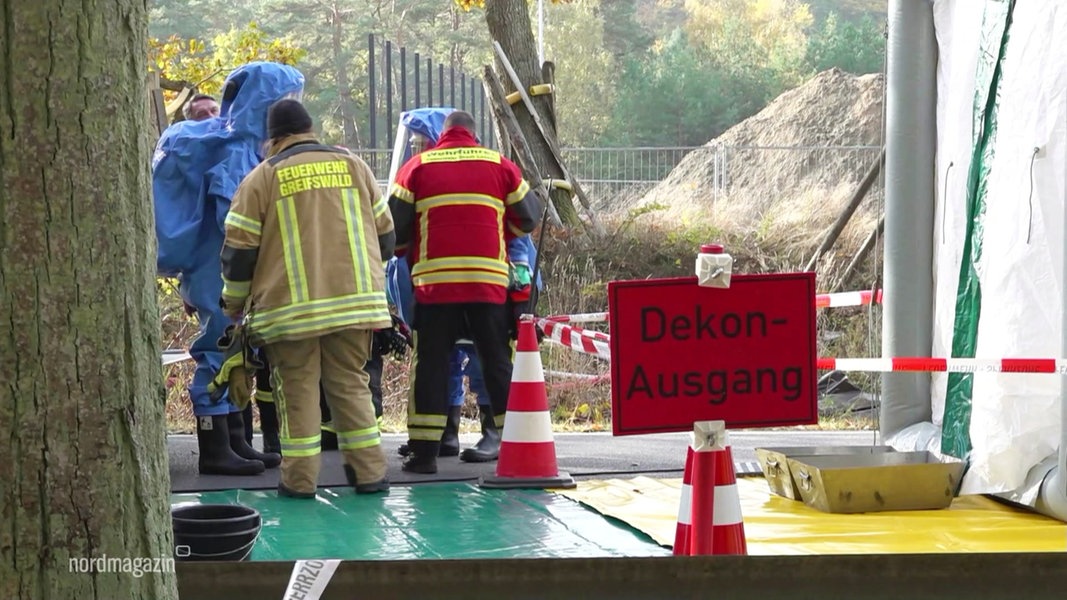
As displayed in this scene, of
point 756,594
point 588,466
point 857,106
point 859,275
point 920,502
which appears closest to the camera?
point 756,594

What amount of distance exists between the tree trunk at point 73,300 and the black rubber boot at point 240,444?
5.76 m

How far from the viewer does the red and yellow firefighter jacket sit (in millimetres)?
7836

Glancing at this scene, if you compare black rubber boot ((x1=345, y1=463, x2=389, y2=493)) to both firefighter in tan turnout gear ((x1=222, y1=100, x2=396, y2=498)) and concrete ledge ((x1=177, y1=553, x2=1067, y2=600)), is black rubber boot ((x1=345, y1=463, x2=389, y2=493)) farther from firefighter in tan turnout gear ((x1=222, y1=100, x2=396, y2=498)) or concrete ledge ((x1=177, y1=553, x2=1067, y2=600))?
concrete ledge ((x1=177, y1=553, x2=1067, y2=600))

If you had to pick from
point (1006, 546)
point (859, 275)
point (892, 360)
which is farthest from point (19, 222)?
point (859, 275)

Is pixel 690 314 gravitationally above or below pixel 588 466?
above

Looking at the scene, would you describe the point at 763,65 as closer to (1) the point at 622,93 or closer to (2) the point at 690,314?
(1) the point at 622,93

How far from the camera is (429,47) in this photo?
4359cm

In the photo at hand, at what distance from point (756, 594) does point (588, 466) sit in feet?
13.3

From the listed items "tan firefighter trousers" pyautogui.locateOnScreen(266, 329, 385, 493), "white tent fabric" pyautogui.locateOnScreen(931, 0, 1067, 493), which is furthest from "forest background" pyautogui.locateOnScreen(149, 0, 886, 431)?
"white tent fabric" pyautogui.locateOnScreen(931, 0, 1067, 493)

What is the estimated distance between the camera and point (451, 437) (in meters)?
8.73

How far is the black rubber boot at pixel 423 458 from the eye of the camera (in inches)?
308

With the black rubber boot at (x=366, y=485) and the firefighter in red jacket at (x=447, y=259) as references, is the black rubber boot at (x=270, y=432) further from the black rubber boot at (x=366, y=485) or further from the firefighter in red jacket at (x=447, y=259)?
the black rubber boot at (x=366, y=485)

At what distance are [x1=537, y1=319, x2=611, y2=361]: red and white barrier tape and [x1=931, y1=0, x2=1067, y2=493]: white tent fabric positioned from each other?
227 cm

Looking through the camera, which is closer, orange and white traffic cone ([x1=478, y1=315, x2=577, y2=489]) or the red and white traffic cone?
the red and white traffic cone
